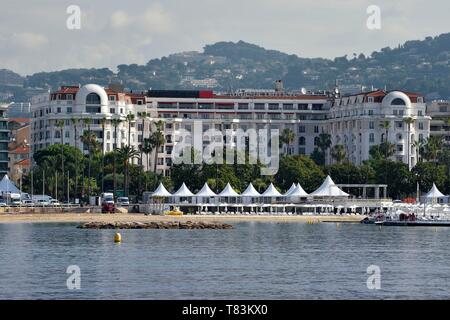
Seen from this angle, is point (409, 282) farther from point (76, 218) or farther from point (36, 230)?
point (76, 218)

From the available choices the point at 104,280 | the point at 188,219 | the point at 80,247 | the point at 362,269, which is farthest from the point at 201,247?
the point at 188,219

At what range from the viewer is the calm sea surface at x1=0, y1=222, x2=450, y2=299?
89.0 metres

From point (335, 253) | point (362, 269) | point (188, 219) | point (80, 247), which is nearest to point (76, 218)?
point (188, 219)

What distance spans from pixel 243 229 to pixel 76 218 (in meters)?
31.7

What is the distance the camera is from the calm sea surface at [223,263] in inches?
3504

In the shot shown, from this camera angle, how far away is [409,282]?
96.4 meters

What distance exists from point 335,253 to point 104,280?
1398 inches

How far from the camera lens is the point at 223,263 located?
113 metres

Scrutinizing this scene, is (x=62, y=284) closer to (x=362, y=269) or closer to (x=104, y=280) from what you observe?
(x=104, y=280)

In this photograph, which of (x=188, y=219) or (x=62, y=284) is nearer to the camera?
(x=62, y=284)
